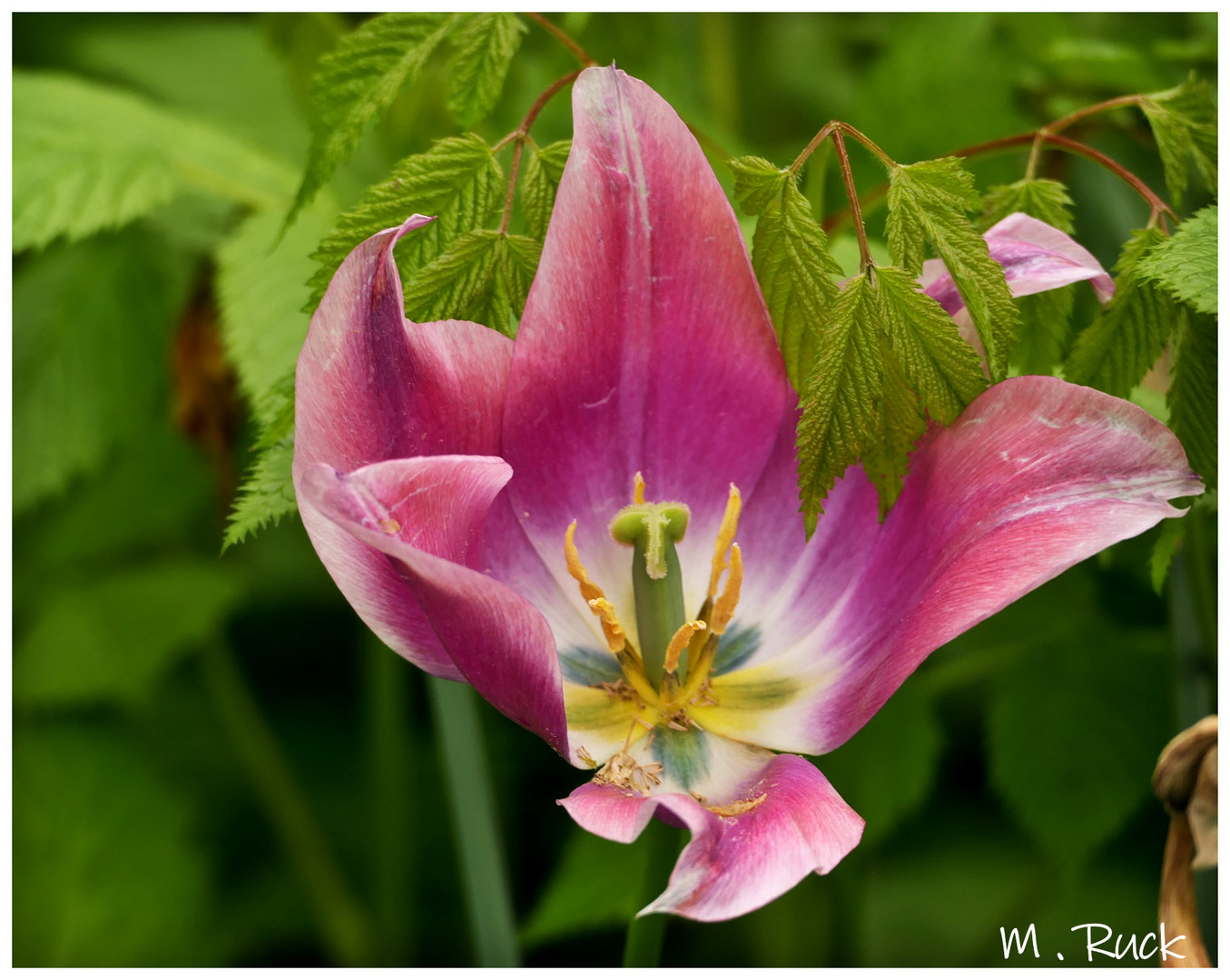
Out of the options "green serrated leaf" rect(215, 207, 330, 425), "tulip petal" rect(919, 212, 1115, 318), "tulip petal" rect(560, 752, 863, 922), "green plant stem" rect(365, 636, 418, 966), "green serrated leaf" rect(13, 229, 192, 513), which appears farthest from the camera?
"green plant stem" rect(365, 636, 418, 966)

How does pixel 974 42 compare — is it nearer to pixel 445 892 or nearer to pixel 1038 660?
pixel 1038 660

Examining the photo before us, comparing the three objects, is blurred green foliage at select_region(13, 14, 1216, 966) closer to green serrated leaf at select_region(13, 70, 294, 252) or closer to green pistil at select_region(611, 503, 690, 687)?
green serrated leaf at select_region(13, 70, 294, 252)

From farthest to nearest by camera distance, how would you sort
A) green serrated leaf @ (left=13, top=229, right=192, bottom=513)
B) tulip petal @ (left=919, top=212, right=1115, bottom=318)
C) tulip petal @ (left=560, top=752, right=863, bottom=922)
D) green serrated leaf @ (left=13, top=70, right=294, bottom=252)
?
green serrated leaf @ (left=13, top=229, right=192, bottom=513), green serrated leaf @ (left=13, top=70, right=294, bottom=252), tulip petal @ (left=919, top=212, right=1115, bottom=318), tulip petal @ (left=560, top=752, right=863, bottom=922)

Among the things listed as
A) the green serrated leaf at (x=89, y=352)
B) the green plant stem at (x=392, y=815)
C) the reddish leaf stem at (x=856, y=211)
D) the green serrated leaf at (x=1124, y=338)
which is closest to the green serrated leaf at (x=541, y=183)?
the reddish leaf stem at (x=856, y=211)

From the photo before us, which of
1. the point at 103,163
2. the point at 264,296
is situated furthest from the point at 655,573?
the point at 103,163

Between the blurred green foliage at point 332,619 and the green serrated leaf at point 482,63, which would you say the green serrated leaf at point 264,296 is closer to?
the blurred green foliage at point 332,619

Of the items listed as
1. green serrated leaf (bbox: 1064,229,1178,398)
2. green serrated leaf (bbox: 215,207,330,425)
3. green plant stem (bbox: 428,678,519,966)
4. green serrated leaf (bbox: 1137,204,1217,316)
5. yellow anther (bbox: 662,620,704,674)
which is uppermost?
green serrated leaf (bbox: 1137,204,1217,316)

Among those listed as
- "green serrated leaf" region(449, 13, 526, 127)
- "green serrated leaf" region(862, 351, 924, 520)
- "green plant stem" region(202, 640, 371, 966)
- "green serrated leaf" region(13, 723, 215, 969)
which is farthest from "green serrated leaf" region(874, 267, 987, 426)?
"green serrated leaf" region(13, 723, 215, 969)
